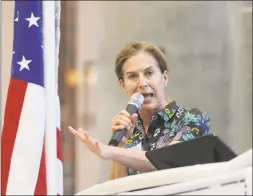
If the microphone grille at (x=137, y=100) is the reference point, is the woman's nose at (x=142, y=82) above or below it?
above

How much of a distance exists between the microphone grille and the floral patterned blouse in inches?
3.6

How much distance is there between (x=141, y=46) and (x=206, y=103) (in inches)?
91.1

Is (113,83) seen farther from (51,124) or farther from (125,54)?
(51,124)

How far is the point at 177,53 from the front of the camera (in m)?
3.81

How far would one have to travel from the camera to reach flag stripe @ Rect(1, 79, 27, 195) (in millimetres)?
1097

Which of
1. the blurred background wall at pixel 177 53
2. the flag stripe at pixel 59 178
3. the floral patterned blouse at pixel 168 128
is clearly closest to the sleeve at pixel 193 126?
the floral patterned blouse at pixel 168 128

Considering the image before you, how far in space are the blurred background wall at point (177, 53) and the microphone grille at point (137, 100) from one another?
224cm

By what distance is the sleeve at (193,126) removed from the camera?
4.68 ft

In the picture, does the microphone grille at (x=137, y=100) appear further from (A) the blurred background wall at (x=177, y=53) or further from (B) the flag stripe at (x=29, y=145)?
(A) the blurred background wall at (x=177, y=53)

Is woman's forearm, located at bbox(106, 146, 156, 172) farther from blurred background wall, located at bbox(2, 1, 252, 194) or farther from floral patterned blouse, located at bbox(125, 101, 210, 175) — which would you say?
blurred background wall, located at bbox(2, 1, 252, 194)

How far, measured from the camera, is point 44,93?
1.09 m

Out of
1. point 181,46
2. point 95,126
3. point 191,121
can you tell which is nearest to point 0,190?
point 191,121

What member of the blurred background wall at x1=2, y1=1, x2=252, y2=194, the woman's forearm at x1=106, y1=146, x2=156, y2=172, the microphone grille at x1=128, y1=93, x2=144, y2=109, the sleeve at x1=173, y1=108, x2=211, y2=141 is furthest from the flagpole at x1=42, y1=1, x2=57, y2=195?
the blurred background wall at x1=2, y1=1, x2=252, y2=194

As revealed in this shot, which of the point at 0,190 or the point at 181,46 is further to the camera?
the point at 181,46
